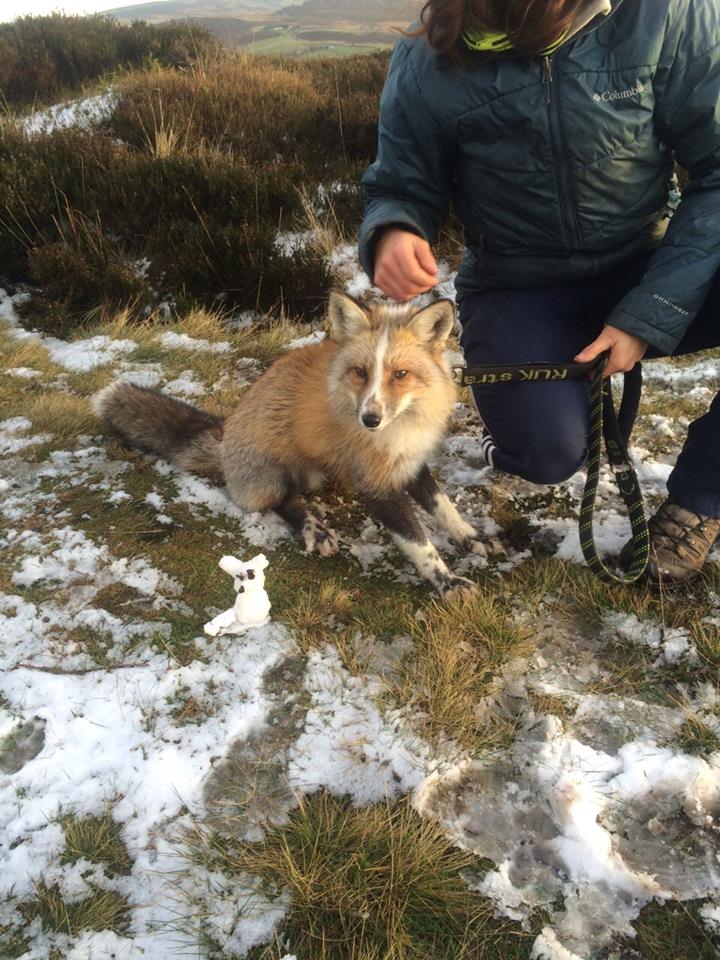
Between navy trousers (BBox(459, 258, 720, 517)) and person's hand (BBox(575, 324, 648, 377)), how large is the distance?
9.3 inches

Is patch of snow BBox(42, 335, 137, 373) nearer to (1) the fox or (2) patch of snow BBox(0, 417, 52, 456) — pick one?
(2) patch of snow BBox(0, 417, 52, 456)

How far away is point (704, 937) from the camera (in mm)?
1561

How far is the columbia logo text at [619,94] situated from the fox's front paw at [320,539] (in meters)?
2.19

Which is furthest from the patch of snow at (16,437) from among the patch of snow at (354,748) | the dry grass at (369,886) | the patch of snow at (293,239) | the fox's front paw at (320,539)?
the patch of snow at (293,239)

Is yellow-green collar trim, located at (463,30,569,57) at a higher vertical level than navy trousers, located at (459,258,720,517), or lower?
higher

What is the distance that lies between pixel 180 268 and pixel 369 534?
13.5 feet

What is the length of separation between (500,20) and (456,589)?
2.21 meters

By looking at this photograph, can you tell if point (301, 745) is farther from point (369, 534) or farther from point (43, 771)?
point (369, 534)

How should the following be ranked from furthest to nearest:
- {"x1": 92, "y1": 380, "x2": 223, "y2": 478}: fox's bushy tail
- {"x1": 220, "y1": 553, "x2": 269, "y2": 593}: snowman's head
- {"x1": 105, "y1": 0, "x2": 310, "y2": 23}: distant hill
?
{"x1": 105, "y1": 0, "x2": 310, "y2": 23}: distant hill
{"x1": 92, "y1": 380, "x2": 223, "y2": 478}: fox's bushy tail
{"x1": 220, "y1": 553, "x2": 269, "y2": 593}: snowman's head

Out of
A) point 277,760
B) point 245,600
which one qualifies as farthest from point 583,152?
point 277,760

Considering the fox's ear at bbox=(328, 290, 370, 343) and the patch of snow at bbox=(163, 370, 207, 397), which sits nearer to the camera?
the fox's ear at bbox=(328, 290, 370, 343)

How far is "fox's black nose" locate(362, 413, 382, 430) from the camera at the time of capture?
8.17 feet

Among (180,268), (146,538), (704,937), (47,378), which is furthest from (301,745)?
(180,268)

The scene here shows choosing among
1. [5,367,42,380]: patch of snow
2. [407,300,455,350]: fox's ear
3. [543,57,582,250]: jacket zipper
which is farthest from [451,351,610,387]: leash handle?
[5,367,42,380]: patch of snow
